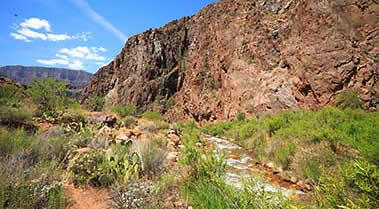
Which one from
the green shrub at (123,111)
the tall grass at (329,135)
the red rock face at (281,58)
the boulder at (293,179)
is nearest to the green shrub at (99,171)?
the boulder at (293,179)

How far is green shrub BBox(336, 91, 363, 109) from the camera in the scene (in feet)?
44.6

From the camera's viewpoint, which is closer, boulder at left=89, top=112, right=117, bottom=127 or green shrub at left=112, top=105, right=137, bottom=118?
boulder at left=89, top=112, right=117, bottom=127

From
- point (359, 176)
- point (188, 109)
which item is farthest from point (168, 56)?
point (359, 176)

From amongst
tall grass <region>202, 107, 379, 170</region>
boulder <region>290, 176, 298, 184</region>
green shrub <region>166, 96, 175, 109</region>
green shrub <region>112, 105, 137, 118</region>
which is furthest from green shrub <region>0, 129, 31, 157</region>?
green shrub <region>166, 96, 175, 109</region>

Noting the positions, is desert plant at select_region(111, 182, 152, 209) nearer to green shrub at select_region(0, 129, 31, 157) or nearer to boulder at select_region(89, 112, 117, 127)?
green shrub at select_region(0, 129, 31, 157)

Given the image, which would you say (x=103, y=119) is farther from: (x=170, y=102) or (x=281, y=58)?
(x=170, y=102)

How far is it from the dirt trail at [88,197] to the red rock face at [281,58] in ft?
53.8

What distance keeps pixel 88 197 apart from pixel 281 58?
21.1 meters

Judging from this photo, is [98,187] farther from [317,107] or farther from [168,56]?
[168,56]

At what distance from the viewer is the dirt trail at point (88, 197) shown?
12.5 ft

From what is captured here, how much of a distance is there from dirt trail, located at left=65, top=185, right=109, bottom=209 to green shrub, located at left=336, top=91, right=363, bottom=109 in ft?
48.7

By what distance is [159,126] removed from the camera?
1447cm

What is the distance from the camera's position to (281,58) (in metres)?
21.4

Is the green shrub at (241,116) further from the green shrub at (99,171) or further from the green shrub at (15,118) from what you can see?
the green shrub at (99,171)
